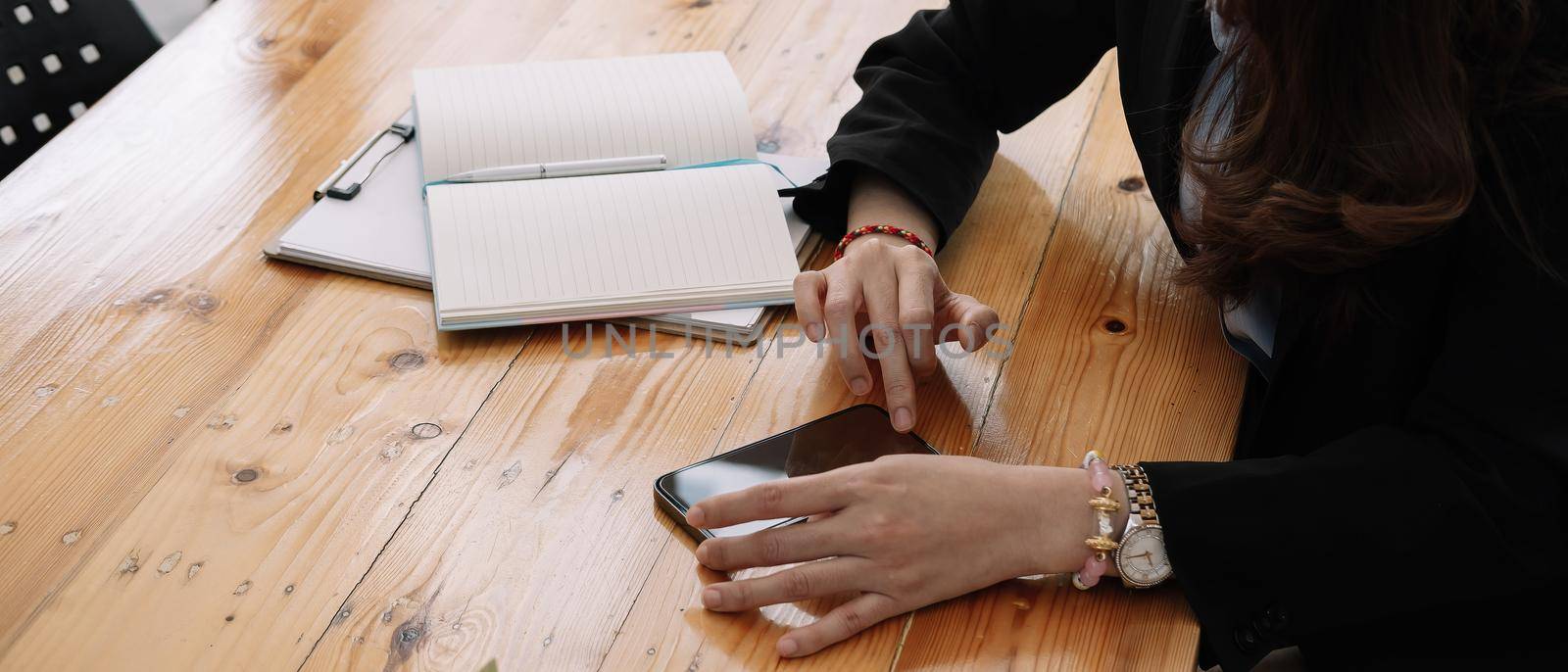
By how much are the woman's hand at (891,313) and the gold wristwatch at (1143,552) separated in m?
0.18

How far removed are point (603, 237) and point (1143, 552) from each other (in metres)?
0.51

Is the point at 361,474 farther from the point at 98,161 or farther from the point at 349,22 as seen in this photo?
the point at 349,22

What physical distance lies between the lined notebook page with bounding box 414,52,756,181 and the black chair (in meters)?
0.41

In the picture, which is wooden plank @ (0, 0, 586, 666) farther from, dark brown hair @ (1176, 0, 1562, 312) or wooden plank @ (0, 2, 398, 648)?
dark brown hair @ (1176, 0, 1562, 312)

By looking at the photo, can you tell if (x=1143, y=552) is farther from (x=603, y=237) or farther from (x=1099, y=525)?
(x=603, y=237)

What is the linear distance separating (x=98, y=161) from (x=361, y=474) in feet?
1.68

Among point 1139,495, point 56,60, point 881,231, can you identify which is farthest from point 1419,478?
point 56,60

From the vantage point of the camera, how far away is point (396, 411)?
2.84ft

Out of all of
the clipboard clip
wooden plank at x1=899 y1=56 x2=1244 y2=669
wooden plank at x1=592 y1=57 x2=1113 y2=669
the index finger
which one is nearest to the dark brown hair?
wooden plank at x1=899 y1=56 x2=1244 y2=669

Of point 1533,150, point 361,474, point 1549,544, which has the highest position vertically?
point 1533,150

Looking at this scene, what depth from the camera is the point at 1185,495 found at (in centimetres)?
76

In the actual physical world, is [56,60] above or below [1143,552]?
above

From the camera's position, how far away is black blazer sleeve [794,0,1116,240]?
1.07 m

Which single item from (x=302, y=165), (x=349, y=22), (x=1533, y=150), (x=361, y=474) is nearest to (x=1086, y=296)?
(x=1533, y=150)
